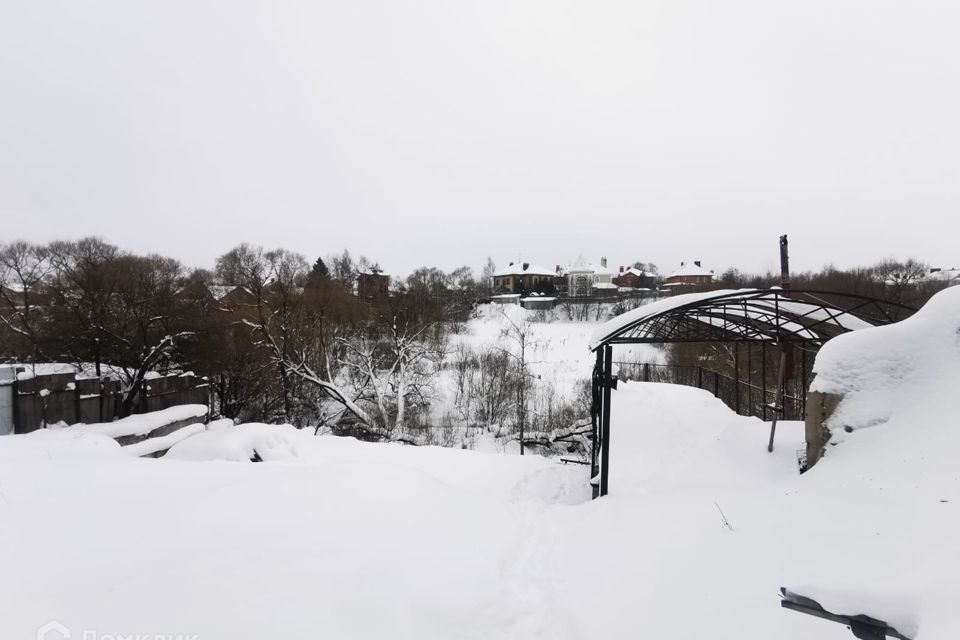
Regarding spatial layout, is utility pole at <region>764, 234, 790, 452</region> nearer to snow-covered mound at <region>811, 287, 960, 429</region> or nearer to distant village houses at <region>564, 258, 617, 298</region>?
snow-covered mound at <region>811, 287, 960, 429</region>

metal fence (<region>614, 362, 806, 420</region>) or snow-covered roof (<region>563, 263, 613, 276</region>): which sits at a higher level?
snow-covered roof (<region>563, 263, 613, 276</region>)

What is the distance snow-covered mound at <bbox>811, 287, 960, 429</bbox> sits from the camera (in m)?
5.51

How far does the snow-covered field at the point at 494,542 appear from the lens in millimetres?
3154

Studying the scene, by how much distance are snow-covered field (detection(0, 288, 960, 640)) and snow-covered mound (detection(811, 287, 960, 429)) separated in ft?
0.08

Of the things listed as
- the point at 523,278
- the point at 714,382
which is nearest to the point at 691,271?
the point at 523,278

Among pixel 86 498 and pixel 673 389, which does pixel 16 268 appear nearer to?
pixel 86 498

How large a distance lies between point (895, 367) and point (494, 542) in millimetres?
6084

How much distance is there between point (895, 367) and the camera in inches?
231

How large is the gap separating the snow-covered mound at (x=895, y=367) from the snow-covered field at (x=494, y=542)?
3 centimetres

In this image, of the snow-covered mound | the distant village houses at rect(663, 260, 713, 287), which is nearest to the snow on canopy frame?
the snow-covered mound

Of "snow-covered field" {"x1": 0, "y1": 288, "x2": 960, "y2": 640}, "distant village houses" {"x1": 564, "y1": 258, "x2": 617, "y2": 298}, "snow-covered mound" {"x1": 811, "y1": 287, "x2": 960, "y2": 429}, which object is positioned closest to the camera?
"snow-covered field" {"x1": 0, "y1": 288, "x2": 960, "y2": 640}

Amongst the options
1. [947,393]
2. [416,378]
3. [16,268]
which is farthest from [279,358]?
[947,393]

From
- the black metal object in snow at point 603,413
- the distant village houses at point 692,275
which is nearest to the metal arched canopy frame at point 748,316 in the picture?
the black metal object in snow at point 603,413

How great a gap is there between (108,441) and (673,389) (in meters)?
16.3
